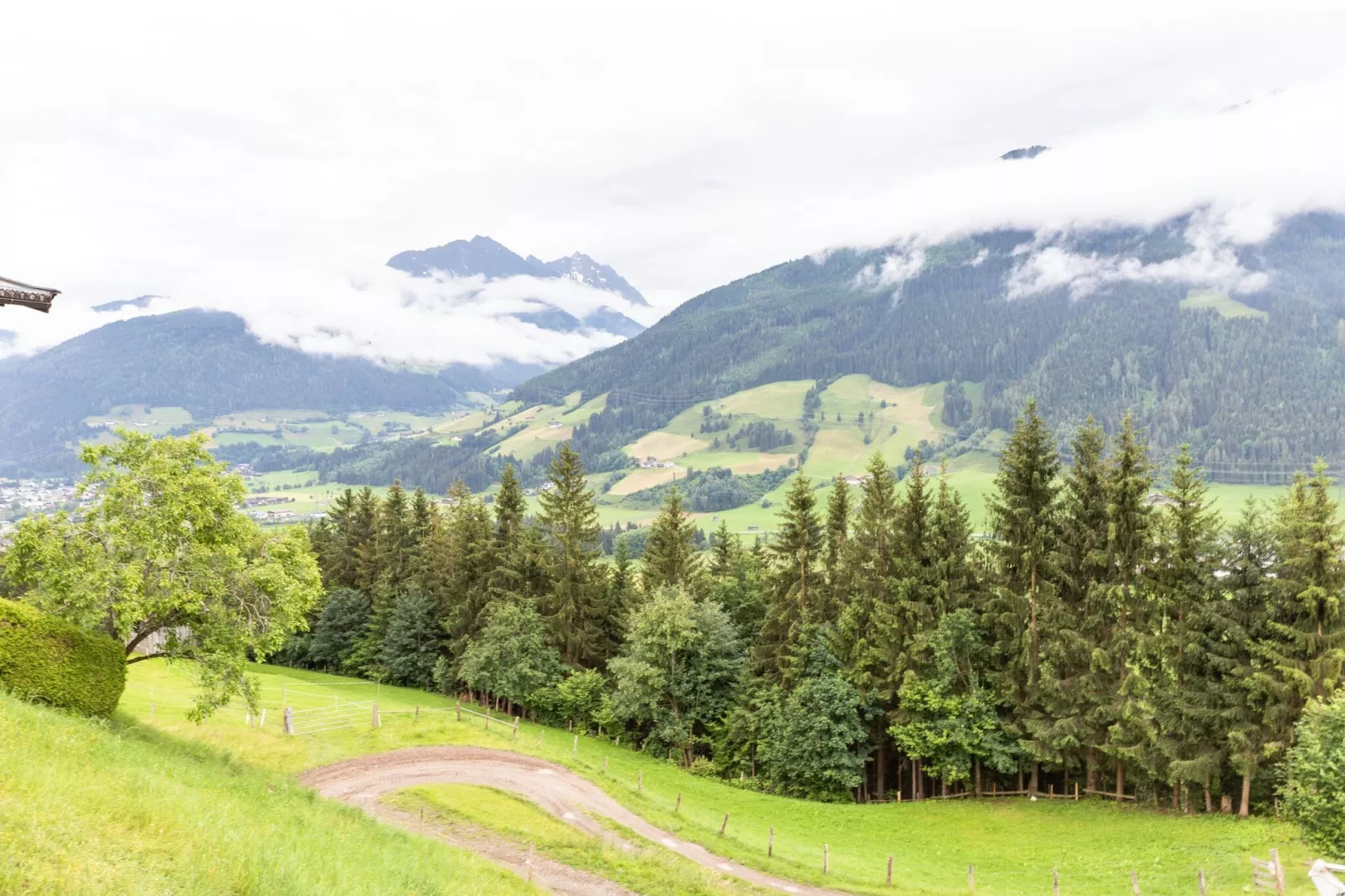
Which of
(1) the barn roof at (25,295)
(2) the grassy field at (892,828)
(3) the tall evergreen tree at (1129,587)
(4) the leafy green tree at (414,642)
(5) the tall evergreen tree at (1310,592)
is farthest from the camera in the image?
(4) the leafy green tree at (414,642)

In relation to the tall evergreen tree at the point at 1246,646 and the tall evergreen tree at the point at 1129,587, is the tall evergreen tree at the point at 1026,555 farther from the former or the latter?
the tall evergreen tree at the point at 1246,646

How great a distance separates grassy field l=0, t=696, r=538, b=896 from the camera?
1021 centimetres

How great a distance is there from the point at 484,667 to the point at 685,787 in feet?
71.6

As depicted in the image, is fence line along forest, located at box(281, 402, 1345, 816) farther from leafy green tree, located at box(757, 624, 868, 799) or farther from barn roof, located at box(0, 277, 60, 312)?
barn roof, located at box(0, 277, 60, 312)

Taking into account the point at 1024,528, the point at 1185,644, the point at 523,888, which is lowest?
the point at 523,888

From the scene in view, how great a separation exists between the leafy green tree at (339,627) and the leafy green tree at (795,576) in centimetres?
4636

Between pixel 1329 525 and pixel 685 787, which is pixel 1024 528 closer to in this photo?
pixel 1329 525

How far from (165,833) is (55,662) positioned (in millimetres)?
12964

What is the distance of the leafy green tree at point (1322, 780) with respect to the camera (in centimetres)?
2555

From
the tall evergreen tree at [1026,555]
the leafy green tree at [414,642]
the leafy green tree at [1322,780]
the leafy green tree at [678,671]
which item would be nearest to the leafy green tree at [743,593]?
the leafy green tree at [678,671]

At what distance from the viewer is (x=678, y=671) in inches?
2099

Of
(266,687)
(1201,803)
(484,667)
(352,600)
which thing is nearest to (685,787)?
(484,667)

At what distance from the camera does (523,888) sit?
2289 cm

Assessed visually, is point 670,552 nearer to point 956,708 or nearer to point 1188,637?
point 956,708
